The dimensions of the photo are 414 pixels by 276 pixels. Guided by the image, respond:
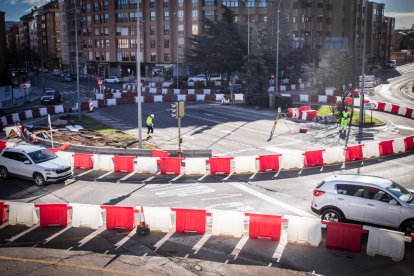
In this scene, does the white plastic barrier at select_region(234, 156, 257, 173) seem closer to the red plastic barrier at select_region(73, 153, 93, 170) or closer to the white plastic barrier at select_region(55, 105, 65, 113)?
the red plastic barrier at select_region(73, 153, 93, 170)

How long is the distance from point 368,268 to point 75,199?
1138 cm

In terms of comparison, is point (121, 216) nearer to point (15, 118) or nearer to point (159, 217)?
point (159, 217)

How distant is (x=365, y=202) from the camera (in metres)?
13.5

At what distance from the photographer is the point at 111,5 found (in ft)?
320

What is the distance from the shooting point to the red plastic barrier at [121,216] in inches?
557

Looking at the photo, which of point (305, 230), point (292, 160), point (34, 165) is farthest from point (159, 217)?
point (292, 160)

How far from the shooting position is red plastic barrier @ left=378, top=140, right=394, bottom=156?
2403 centimetres

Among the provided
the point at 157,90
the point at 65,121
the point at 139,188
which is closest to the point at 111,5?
the point at 157,90

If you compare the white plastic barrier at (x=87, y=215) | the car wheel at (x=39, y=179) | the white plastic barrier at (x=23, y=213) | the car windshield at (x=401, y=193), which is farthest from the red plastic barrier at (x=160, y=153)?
the car windshield at (x=401, y=193)

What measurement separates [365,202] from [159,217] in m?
6.48

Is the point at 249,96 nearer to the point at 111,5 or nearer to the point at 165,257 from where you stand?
the point at 165,257

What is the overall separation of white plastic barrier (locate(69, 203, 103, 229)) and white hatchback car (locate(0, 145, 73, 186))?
5664 millimetres

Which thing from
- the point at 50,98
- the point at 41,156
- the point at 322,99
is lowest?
the point at 41,156

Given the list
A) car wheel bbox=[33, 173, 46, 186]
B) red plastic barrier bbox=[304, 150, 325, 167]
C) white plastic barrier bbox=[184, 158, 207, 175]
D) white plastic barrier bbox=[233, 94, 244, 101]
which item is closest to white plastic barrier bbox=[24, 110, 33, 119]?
white plastic barrier bbox=[233, 94, 244, 101]
